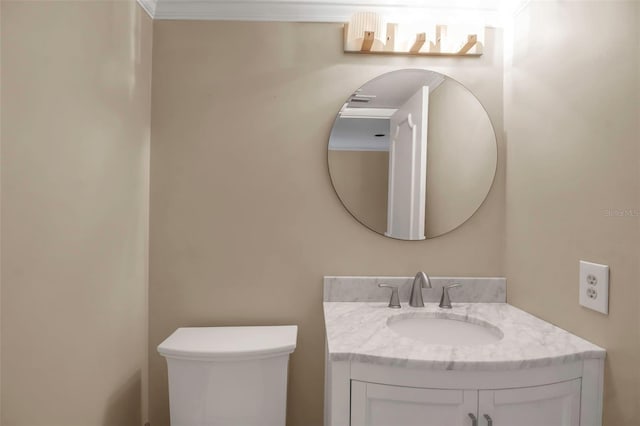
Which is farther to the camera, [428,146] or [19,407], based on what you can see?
[428,146]

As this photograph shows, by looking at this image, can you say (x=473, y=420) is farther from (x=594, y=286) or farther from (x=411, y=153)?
(x=411, y=153)

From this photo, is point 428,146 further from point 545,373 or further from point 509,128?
point 545,373

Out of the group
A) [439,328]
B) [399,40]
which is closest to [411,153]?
[399,40]

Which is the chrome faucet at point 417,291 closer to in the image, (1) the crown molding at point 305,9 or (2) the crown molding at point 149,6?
(1) the crown molding at point 305,9

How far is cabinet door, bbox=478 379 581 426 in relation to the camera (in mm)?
1026

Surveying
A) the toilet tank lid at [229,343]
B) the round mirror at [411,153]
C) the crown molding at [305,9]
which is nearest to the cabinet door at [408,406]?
the toilet tank lid at [229,343]

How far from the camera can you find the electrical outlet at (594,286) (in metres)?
1.05

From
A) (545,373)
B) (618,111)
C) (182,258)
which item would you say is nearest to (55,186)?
(182,258)

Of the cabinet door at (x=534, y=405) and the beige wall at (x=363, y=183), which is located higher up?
the beige wall at (x=363, y=183)

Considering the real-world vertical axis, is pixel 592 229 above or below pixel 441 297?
above

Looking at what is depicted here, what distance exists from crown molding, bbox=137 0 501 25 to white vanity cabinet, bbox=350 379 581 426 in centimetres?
145

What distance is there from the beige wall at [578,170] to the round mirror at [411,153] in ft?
0.55

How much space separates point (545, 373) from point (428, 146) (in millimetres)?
945

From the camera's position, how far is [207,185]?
1.64 meters
